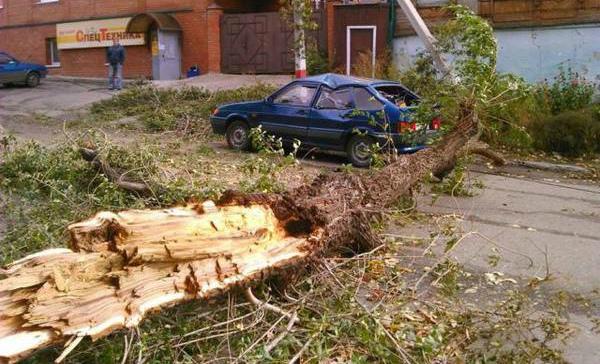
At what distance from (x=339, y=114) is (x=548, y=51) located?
25.4 feet

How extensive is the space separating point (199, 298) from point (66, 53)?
27.0m

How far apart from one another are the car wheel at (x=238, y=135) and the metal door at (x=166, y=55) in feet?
40.0

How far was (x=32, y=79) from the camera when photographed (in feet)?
83.6

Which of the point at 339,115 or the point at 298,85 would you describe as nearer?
the point at 339,115

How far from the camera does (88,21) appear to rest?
27125 millimetres

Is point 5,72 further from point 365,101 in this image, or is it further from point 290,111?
point 365,101

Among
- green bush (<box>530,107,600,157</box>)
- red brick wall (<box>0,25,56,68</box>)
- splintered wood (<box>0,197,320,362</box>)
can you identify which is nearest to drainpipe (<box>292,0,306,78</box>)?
green bush (<box>530,107,600,157</box>)

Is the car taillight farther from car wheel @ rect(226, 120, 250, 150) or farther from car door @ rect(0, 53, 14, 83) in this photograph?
car door @ rect(0, 53, 14, 83)

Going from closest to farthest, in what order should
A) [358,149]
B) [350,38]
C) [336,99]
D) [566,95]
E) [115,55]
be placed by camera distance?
[358,149]
[336,99]
[566,95]
[350,38]
[115,55]

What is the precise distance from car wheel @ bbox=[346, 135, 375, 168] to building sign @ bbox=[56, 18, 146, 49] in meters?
15.8

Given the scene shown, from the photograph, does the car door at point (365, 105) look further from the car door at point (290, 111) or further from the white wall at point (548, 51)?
the white wall at point (548, 51)

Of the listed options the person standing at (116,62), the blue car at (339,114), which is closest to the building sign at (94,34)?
the person standing at (116,62)

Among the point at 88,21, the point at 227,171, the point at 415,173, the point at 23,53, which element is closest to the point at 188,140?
the point at 227,171

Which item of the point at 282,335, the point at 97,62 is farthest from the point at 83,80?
the point at 282,335
